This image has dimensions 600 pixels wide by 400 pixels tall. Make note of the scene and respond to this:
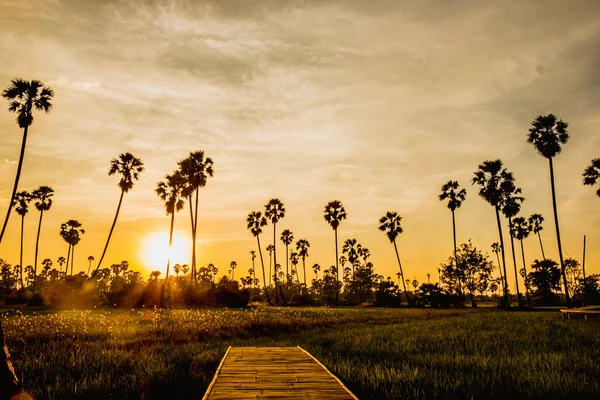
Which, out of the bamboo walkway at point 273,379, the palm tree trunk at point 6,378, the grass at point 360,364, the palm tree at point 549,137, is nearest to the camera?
the palm tree trunk at point 6,378

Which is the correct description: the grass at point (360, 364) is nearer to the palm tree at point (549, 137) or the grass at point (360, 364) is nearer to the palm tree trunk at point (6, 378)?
the palm tree trunk at point (6, 378)

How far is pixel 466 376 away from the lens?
9.27 metres

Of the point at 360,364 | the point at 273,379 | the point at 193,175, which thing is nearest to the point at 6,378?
the point at 273,379

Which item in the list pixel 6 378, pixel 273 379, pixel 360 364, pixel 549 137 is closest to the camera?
pixel 6 378

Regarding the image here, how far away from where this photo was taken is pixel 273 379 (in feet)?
25.6

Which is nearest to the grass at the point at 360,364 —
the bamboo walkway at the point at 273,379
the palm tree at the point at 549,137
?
the bamboo walkway at the point at 273,379

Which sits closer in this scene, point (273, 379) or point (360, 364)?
point (273, 379)

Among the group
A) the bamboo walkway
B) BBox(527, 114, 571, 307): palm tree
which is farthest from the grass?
BBox(527, 114, 571, 307): palm tree

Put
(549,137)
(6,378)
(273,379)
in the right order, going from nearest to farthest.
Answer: (6,378) → (273,379) → (549,137)

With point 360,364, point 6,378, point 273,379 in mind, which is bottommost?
point 360,364

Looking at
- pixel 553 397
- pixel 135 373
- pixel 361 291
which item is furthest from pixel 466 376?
pixel 361 291

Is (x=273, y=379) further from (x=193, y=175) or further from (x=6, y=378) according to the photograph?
(x=193, y=175)

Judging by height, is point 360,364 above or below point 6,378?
below

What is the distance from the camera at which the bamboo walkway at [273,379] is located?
21.8ft
